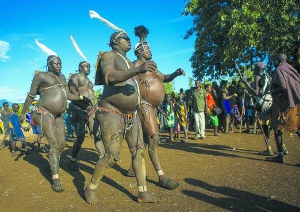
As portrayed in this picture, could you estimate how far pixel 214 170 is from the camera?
5.46 meters

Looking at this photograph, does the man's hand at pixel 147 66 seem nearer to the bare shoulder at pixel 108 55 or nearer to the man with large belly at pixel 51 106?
the bare shoulder at pixel 108 55

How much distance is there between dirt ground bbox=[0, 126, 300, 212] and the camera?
3.75 m

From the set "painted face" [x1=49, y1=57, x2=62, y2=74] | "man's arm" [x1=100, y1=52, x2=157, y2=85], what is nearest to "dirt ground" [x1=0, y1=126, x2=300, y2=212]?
"man's arm" [x1=100, y1=52, x2=157, y2=85]

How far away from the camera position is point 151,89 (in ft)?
15.5

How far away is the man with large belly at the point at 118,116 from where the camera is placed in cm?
372

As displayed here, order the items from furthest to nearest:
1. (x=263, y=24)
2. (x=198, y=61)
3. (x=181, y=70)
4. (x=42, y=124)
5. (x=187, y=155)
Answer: (x=198, y=61)
(x=263, y=24)
(x=187, y=155)
(x=42, y=124)
(x=181, y=70)

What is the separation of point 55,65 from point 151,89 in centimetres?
207

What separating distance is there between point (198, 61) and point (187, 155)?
14419mm

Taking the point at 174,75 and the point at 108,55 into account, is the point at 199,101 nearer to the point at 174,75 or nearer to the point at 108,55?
the point at 174,75

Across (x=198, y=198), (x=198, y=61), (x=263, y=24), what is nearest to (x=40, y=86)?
(x=198, y=198)

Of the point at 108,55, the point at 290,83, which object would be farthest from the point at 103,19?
the point at 290,83

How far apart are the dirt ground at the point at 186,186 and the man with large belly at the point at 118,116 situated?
402 mm

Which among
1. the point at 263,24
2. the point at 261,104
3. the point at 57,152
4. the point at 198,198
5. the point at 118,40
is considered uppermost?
the point at 263,24

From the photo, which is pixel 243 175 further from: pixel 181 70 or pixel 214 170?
pixel 181 70
